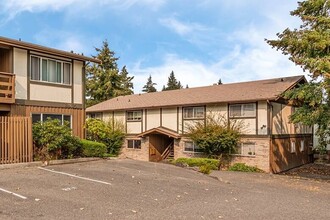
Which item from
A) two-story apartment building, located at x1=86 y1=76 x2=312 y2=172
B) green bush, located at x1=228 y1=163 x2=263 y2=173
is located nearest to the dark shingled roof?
two-story apartment building, located at x1=86 y1=76 x2=312 y2=172

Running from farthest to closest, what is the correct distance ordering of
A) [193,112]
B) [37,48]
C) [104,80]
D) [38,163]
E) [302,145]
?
[104,80] < [302,145] < [193,112] < [37,48] < [38,163]

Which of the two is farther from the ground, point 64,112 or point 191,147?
point 64,112

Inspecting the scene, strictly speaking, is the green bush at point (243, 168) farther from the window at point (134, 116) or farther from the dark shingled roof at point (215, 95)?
the window at point (134, 116)

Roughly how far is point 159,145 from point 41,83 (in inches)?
530

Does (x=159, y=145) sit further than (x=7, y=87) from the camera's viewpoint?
Yes

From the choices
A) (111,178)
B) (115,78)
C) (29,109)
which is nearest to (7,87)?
(29,109)

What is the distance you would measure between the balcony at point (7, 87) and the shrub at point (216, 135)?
1318 centimetres

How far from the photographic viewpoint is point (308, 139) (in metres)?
28.6

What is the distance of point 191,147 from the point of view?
25.2 m

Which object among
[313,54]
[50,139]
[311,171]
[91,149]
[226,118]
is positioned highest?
[313,54]

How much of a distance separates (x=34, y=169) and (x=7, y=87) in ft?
16.1

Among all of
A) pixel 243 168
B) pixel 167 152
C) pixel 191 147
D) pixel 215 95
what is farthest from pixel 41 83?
pixel 243 168

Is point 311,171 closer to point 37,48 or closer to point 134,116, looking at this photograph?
point 134,116

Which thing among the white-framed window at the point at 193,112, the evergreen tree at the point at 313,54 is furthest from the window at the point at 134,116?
the evergreen tree at the point at 313,54
